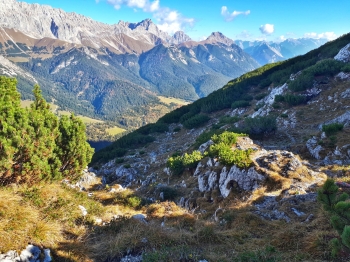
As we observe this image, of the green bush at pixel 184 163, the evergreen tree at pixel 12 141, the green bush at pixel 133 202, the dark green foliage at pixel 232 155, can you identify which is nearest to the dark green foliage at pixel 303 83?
the green bush at pixel 184 163

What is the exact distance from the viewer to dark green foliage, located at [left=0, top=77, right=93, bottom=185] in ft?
33.1

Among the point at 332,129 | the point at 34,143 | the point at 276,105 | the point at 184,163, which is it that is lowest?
the point at 184,163

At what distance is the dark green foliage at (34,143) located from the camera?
1009 cm

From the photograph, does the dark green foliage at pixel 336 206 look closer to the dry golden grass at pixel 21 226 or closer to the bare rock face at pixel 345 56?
the dry golden grass at pixel 21 226

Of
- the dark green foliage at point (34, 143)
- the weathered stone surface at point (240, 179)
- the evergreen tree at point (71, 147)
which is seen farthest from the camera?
the weathered stone surface at point (240, 179)

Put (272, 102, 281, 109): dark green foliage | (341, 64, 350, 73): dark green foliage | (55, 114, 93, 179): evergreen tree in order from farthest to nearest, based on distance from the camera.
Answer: (272, 102, 281, 109): dark green foliage < (341, 64, 350, 73): dark green foliage < (55, 114, 93, 179): evergreen tree

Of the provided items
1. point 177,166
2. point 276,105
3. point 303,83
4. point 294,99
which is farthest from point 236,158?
point 303,83

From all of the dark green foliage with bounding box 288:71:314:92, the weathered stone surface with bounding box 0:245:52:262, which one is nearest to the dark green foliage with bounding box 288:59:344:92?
the dark green foliage with bounding box 288:71:314:92

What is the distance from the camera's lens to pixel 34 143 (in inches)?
449

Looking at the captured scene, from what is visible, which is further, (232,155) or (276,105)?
(276,105)

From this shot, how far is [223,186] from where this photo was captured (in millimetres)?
16672

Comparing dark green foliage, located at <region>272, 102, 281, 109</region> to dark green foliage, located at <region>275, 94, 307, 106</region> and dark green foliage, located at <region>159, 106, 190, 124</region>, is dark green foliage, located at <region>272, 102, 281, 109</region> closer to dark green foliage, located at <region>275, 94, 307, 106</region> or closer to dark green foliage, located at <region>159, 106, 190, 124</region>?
dark green foliage, located at <region>275, 94, 307, 106</region>

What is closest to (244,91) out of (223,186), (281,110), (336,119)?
(281,110)

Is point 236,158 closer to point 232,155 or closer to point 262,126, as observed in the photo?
point 232,155
